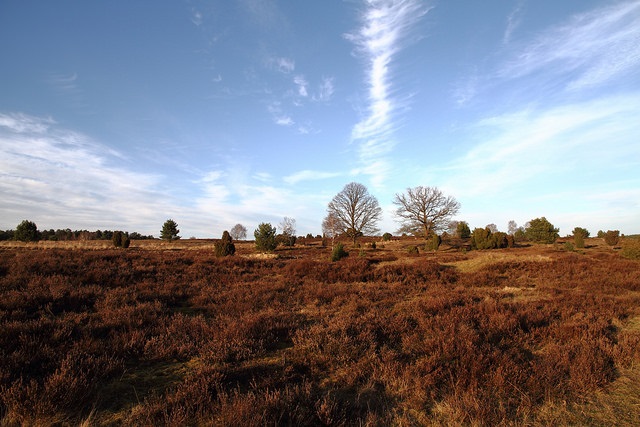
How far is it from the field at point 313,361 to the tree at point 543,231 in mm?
35209

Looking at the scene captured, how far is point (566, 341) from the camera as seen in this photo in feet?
17.5

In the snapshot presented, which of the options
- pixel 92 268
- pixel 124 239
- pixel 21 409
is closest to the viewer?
pixel 21 409

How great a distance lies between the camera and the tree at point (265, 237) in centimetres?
2941

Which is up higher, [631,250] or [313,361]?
[631,250]

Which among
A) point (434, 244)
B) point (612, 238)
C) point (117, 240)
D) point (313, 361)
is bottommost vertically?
point (313, 361)

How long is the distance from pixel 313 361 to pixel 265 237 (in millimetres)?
25719

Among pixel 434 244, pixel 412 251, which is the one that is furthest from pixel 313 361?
pixel 434 244

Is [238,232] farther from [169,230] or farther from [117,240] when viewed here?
[117,240]

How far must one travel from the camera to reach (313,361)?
14.6 feet

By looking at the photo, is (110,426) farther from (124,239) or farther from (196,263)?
(124,239)

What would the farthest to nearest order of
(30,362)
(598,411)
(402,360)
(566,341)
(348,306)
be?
(348,306)
(566,341)
(402,360)
(30,362)
(598,411)

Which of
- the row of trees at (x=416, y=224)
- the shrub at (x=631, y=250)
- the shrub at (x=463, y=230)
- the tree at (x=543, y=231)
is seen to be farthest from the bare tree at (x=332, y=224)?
the shrub at (x=631, y=250)

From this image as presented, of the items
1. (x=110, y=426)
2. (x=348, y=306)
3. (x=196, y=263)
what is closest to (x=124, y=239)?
(x=196, y=263)

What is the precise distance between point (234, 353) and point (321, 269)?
1036cm
